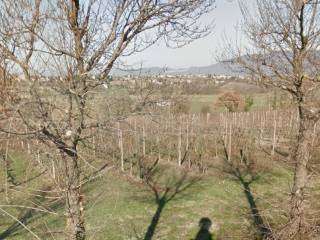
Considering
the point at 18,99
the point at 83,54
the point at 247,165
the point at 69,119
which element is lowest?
the point at 247,165

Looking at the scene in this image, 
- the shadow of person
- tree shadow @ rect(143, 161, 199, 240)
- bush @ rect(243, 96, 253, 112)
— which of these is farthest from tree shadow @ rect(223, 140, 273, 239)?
bush @ rect(243, 96, 253, 112)

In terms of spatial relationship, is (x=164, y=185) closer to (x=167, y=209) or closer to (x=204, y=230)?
(x=167, y=209)

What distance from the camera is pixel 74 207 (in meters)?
3.70

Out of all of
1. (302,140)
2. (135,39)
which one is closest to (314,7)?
(302,140)

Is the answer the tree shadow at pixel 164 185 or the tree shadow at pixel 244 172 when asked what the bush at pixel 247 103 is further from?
the tree shadow at pixel 164 185

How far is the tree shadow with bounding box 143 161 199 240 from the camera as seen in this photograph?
10.0 meters

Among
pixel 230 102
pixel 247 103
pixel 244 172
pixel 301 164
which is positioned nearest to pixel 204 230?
pixel 301 164

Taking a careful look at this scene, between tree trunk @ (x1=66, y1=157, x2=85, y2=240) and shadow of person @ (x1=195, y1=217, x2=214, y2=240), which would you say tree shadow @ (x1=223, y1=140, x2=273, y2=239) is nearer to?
shadow of person @ (x1=195, y1=217, x2=214, y2=240)

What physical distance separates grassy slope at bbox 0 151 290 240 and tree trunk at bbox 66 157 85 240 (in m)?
2.98

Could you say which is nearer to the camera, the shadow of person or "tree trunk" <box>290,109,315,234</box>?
"tree trunk" <box>290,109,315,234</box>

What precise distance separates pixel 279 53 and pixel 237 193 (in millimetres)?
5489

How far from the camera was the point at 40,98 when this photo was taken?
307cm

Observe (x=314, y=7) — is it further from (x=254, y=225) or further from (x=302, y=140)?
(x=254, y=225)

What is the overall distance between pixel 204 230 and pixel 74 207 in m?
5.11
